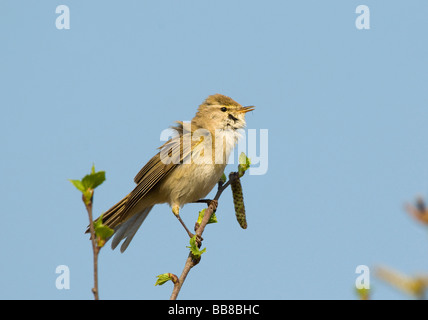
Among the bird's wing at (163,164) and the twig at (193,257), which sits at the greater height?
the bird's wing at (163,164)

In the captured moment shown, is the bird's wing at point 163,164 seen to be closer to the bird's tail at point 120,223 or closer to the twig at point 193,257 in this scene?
the bird's tail at point 120,223

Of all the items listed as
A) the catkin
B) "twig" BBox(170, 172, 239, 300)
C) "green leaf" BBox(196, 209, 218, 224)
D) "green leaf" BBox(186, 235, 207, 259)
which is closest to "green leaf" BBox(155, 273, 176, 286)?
"twig" BBox(170, 172, 239, 300)

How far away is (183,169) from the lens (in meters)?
5.38

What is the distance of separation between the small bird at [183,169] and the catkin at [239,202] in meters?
1.38

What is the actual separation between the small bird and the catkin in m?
1.38

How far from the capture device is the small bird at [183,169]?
5246mm

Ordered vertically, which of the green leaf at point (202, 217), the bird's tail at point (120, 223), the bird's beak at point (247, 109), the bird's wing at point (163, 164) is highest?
the bird's beak at point (247, 109)

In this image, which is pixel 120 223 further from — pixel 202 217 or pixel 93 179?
pixel 93 179

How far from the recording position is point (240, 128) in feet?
18.5

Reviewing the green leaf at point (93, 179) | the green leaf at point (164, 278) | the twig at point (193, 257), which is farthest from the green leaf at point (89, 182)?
the green leaf at point (164, 278)

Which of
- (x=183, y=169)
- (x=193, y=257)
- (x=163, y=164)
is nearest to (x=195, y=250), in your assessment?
(x=193, y=257)

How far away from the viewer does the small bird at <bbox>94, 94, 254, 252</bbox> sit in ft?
17.2

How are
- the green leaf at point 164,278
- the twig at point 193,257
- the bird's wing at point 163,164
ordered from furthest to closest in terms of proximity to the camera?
the bird's wing at point 163,164
the green leaf at point 164,278
the twig at point 193,257
